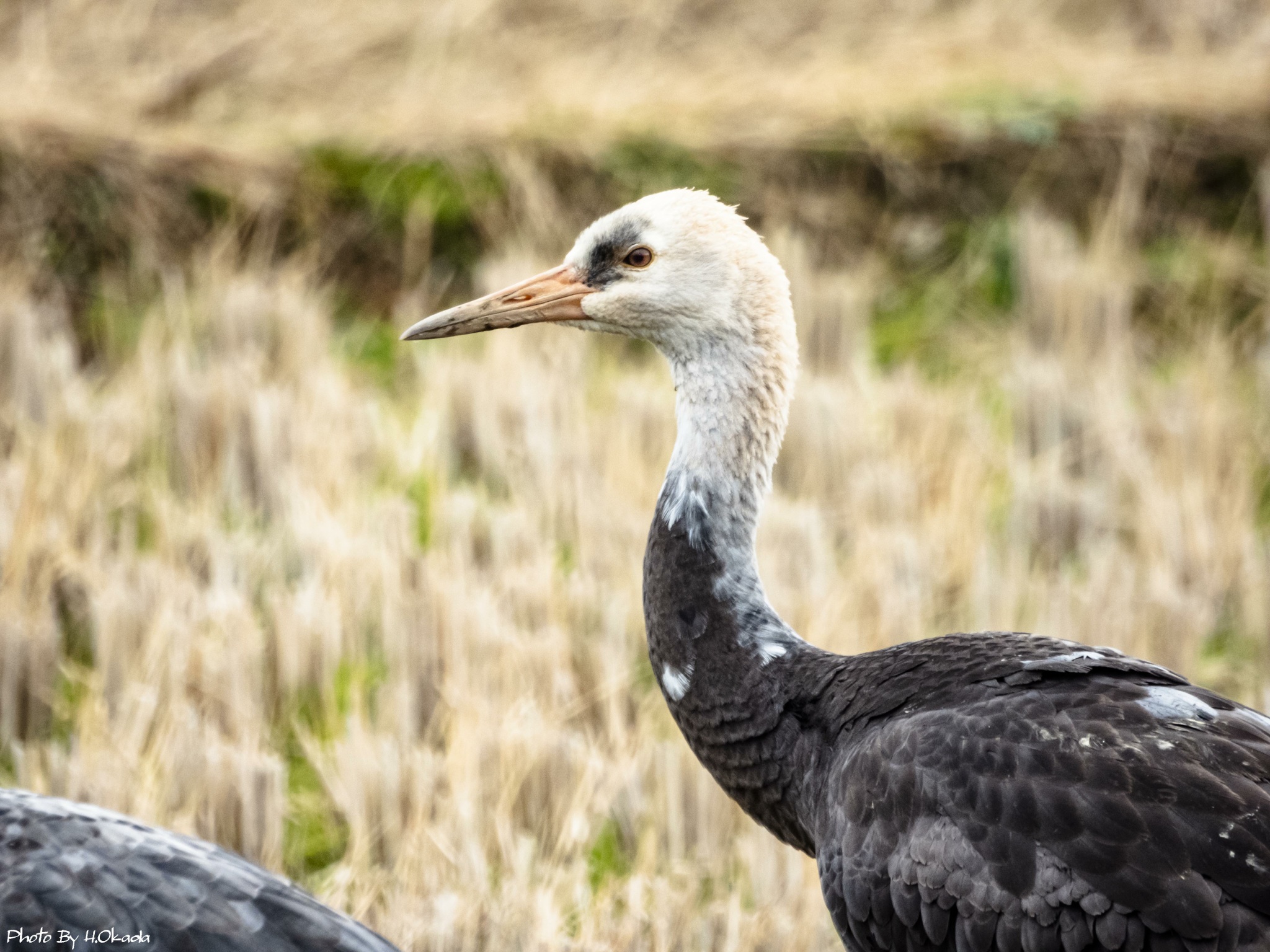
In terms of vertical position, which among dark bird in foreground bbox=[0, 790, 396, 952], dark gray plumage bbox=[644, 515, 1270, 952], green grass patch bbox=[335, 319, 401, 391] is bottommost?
dark bird in foreground bbox=[0, 790, 396, 952]

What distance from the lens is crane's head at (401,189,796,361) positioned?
10.9 feet

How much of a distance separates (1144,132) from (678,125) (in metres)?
2.44

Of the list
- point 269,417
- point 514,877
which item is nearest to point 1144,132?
point 269,417

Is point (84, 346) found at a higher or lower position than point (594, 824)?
higher

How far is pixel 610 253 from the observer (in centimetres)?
341

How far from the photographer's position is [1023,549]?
525 centimetres

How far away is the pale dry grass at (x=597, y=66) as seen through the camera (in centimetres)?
823

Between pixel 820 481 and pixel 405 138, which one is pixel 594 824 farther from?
pixel 405 138

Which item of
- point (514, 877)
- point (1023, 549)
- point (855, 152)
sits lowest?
point (514, 877)

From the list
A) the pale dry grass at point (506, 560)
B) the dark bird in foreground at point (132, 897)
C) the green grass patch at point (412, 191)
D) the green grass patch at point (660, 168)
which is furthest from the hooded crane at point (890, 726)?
the green grass patch at point (660, 168)

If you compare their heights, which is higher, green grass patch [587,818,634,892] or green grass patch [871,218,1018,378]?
green grass patch [871,218,1018,378]

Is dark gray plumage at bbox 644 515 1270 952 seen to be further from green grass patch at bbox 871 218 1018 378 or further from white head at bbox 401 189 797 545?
green grass patch at bbox 871 218 1018 378

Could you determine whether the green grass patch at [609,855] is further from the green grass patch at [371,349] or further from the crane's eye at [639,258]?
the green grass patch at [371,349]

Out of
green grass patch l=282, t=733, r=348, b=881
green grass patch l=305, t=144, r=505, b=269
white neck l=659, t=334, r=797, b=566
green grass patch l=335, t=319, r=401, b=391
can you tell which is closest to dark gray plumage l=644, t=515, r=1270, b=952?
white neck l=659, t=334, r=797, b=566
